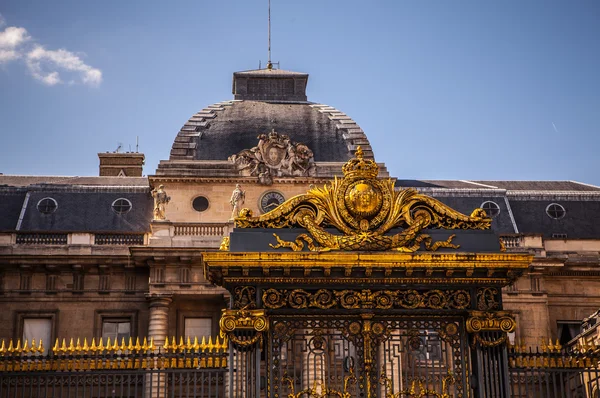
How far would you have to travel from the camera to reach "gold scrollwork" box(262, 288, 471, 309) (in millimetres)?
17875

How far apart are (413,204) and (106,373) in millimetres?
5401

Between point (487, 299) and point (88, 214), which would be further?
point (88, 214)

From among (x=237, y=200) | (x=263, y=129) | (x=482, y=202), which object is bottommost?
(x=237, y=200)

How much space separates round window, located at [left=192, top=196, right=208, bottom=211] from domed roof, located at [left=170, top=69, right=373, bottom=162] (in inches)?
67.2

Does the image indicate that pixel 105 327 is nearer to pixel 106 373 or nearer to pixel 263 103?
pixel 263 103

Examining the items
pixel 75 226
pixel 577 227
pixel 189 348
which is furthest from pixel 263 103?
pixel 189 348

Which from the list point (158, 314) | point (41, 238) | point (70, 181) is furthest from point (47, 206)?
point (158, 314)

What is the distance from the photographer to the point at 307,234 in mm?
17906

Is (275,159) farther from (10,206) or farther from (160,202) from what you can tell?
(10,206)

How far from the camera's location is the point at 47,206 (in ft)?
156

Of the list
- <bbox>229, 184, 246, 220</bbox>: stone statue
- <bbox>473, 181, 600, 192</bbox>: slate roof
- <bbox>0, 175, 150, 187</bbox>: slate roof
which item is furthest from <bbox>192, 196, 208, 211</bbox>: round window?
<bbox>473, 181, 600, 192</bbox>: slate roof

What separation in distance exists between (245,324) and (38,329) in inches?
1087

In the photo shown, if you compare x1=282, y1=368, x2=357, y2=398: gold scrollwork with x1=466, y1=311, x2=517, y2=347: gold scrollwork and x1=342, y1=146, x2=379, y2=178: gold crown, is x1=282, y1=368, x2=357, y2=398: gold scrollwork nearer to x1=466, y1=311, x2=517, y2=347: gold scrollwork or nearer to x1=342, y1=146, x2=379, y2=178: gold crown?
x1=466, y1=311, x2=517, y2=347: gold scrollwork

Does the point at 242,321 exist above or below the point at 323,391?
above
